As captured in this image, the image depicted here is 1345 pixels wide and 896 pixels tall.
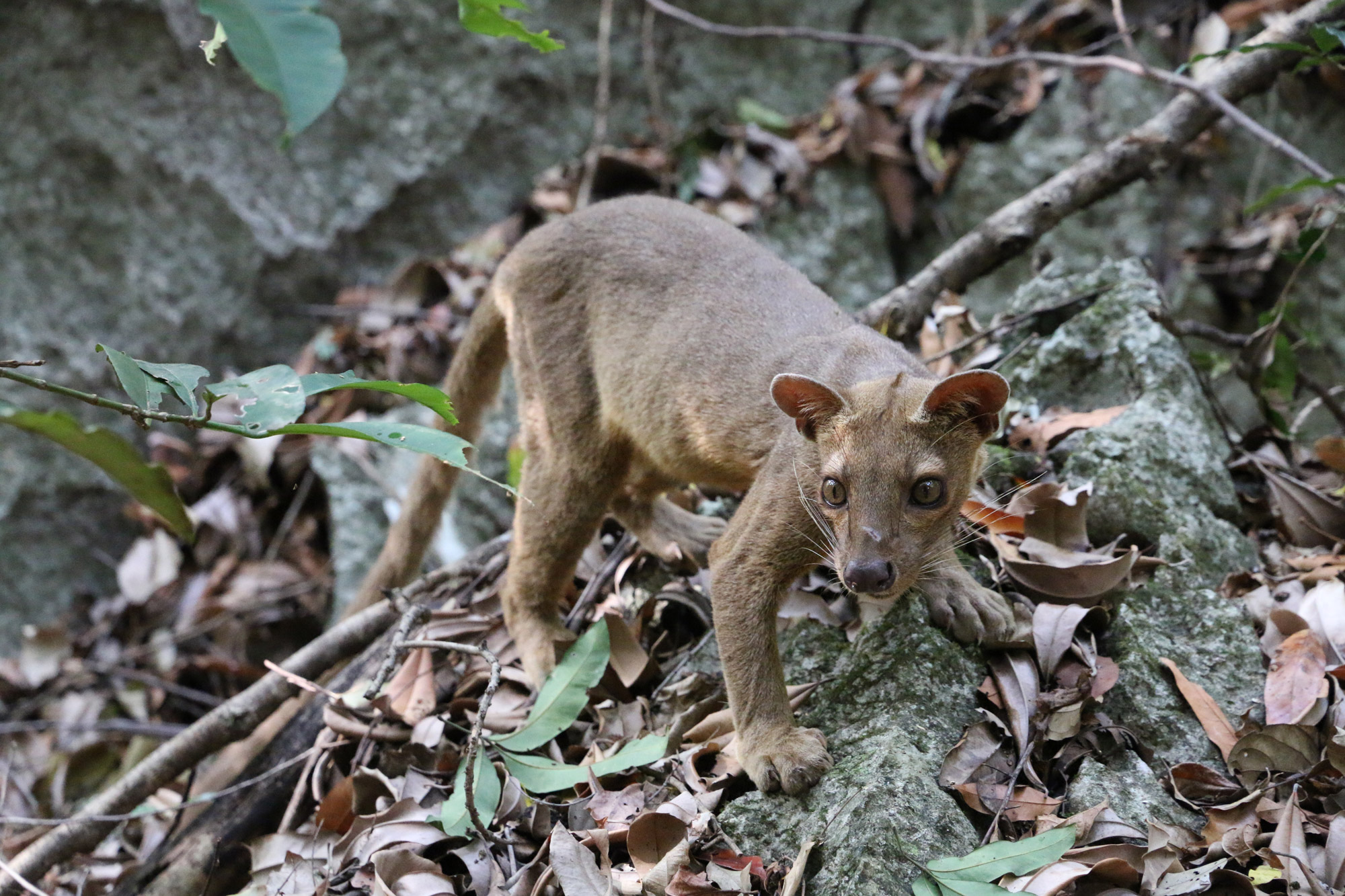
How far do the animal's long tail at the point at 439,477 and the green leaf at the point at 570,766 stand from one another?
1591 millimetres

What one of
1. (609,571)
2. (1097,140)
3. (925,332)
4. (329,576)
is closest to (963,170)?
(1097,140)

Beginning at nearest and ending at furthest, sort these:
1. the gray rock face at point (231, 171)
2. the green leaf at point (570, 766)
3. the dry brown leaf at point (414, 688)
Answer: the green leaf at point (570, 766)
the dry brown leaf at point (414, 688)
the gray rock face at point (231, 171)

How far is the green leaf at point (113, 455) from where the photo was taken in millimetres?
1548

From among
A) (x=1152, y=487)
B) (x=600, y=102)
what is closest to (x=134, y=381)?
(x=1152, y=487)

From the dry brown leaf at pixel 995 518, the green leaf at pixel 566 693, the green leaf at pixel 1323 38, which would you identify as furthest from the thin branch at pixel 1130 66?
the green leaf at pixel 566 693

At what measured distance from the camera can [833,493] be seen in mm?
3006

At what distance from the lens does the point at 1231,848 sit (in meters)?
2.54

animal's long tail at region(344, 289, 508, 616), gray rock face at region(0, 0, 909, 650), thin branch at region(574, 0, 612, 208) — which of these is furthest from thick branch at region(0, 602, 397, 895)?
thin branch at region(574, 0, 612, 208)

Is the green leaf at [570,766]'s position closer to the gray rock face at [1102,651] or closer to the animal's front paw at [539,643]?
the gray rock face at [1102,651]

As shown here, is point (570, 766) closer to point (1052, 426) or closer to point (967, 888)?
point (967, 888)

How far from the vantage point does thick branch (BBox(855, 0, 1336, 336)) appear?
464 centimetres

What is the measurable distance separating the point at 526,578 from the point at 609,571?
0.40 meters

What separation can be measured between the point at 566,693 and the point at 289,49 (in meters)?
2.36

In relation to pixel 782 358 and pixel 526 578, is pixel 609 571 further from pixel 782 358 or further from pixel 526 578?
pixel 782 358
